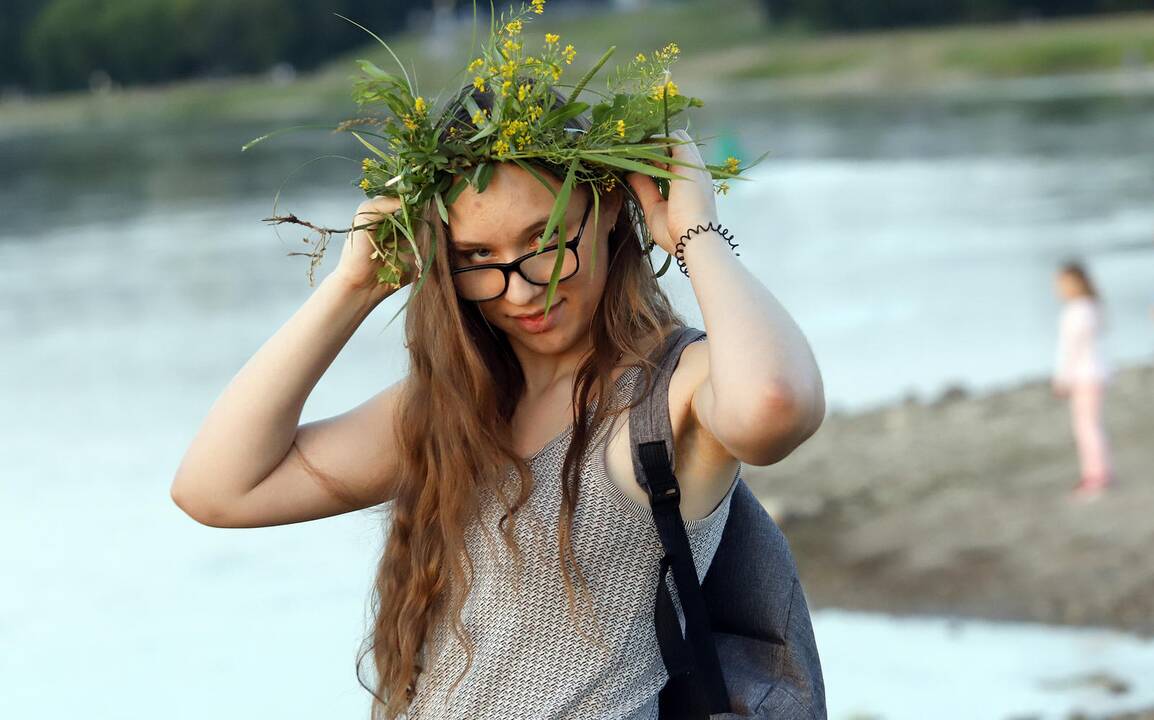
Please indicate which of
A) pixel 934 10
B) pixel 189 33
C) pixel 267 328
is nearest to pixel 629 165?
pixel 267 328

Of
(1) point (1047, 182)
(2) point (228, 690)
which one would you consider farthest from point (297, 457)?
(1) point (1047, 182)

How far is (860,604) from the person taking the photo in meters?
7.93

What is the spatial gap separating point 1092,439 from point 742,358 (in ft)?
23.6

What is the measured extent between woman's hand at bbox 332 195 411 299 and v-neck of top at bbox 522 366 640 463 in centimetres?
34

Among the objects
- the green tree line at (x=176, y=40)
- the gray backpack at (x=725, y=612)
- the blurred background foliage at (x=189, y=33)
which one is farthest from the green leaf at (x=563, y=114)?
the green tree line at (x=176, y=40)

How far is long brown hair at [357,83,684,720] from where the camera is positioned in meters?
2.33

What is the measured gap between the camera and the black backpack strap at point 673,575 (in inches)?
86.1

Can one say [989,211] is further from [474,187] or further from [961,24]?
[961,24]

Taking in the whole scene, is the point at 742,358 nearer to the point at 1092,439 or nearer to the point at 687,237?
the point at 687,237

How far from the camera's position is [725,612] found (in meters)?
2.34

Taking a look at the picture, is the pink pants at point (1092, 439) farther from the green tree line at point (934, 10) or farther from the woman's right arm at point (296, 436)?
the green tree line at point (934, 10)

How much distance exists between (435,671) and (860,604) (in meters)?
5.86

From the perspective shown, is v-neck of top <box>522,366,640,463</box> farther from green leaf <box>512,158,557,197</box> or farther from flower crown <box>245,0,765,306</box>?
green leaf <box>512,158,557,197</box>

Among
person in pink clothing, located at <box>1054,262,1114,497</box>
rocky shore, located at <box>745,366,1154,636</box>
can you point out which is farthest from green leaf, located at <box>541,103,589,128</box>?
person in pink clothing, located at <box>1054,262,1114,497</box>
